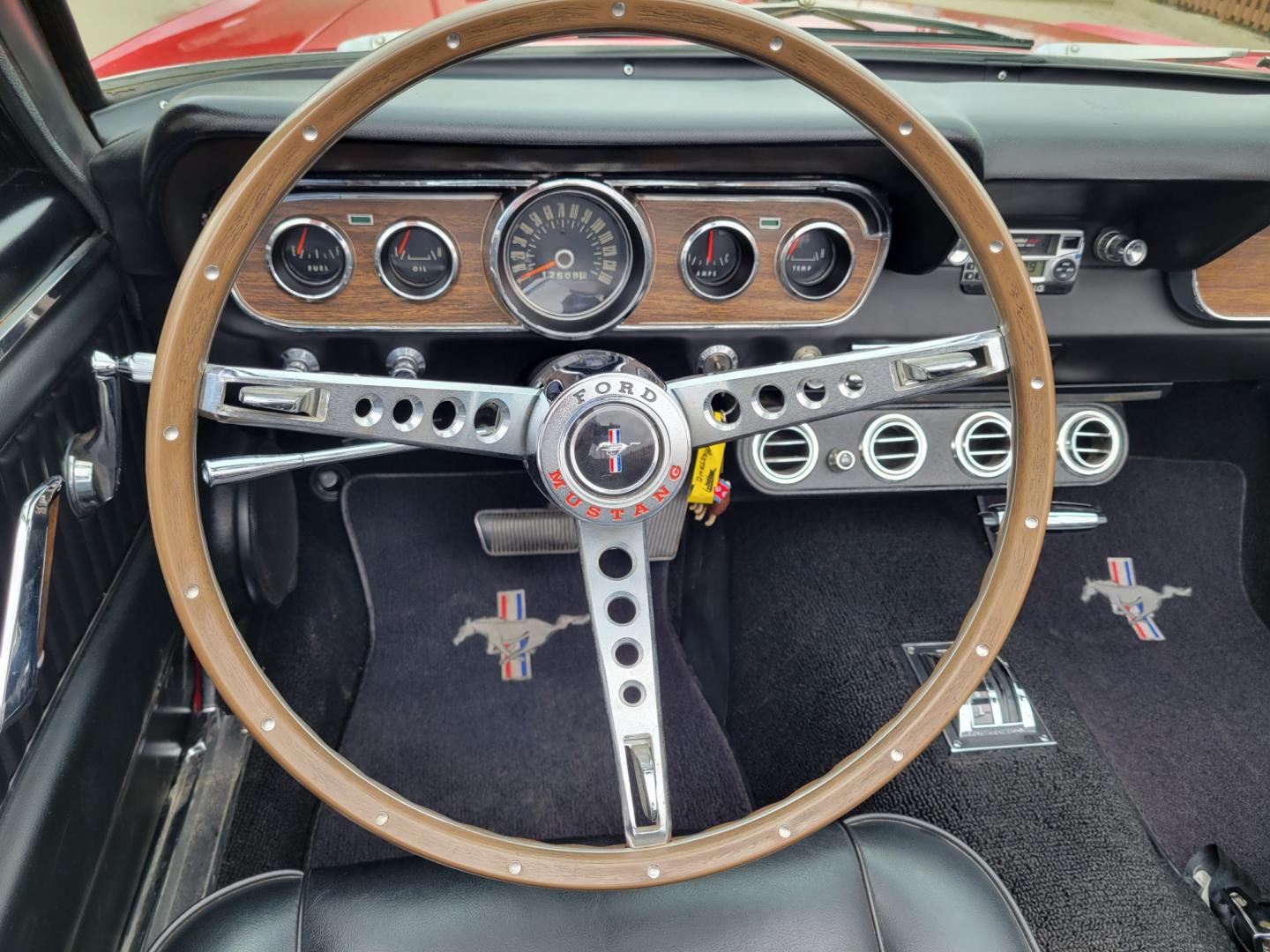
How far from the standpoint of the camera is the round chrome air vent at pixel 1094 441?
198 cm

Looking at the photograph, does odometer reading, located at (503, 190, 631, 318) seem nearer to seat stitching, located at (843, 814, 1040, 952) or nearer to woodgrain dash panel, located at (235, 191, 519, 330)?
woodgrain dash panel, located at (235, 191, 519, 330)

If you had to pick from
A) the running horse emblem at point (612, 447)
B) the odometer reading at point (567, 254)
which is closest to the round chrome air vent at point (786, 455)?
the odometer reading at point (567, 254)

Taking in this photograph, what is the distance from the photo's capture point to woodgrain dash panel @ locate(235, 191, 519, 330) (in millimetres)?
1329

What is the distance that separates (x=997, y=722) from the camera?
62.1 inches

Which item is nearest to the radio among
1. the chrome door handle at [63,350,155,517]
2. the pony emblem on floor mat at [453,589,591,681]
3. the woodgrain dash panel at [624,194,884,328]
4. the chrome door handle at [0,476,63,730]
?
the woodgrain dash panel at [624,194,884,328]

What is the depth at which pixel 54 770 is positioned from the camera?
117 centimetres

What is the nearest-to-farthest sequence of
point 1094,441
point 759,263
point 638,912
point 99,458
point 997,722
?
1. point 638,912
2. point 99,458
3. point 759,263
4. point 997,722
5. point 1094,441

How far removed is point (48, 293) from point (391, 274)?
17.7 inches

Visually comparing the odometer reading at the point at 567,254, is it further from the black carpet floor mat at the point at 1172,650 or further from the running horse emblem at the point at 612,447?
the black carpet floor mat at the point at 1172,650

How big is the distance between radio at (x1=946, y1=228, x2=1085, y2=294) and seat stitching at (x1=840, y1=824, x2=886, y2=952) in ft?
3.18

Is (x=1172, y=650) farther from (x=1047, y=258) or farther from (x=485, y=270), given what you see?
(x=485, y=270)

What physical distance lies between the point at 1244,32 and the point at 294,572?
231 centimetres

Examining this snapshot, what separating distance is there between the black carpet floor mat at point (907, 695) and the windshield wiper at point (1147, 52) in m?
0.98

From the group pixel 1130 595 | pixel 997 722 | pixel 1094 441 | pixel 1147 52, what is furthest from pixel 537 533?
pixel 1147 52
